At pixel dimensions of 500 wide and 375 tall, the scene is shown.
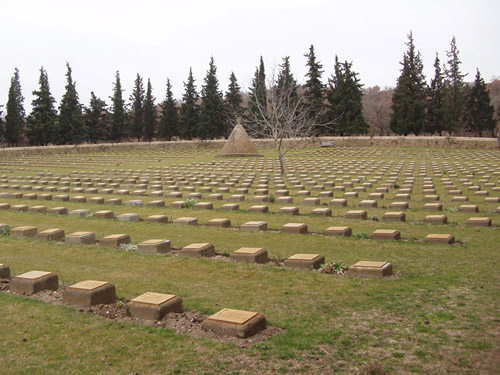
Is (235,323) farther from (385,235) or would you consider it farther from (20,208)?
(20,208)

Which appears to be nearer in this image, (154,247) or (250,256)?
(250,256)

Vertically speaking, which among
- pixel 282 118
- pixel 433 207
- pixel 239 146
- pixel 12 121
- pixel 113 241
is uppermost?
pixel 12 121

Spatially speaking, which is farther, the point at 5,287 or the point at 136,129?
the point at 136,129

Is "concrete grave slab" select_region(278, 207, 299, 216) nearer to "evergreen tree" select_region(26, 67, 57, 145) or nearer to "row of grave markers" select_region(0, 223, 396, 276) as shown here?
"row of grave markers" select_region(0, 223, 396, 276)

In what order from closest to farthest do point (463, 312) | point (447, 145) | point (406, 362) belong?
point (406, 362), point (463, 312), point (447, 145)

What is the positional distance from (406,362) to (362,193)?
12.2 metres

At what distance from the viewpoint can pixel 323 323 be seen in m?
4.73

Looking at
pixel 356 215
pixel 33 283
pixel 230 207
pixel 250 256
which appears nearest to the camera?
pixel 33 283

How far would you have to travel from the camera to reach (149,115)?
59719 millimetres

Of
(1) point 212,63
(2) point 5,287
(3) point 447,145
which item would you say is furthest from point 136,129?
(2) point 5,287

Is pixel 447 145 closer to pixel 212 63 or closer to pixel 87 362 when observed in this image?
pixel 212 63

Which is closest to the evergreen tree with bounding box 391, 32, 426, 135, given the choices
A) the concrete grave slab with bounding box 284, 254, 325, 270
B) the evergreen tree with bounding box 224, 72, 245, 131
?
the evergreen tree with bounding box 224, 72, 245, 131

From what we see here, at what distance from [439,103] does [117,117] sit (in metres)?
36.7

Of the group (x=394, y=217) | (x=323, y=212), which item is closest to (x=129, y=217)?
(x=323, y=212)
